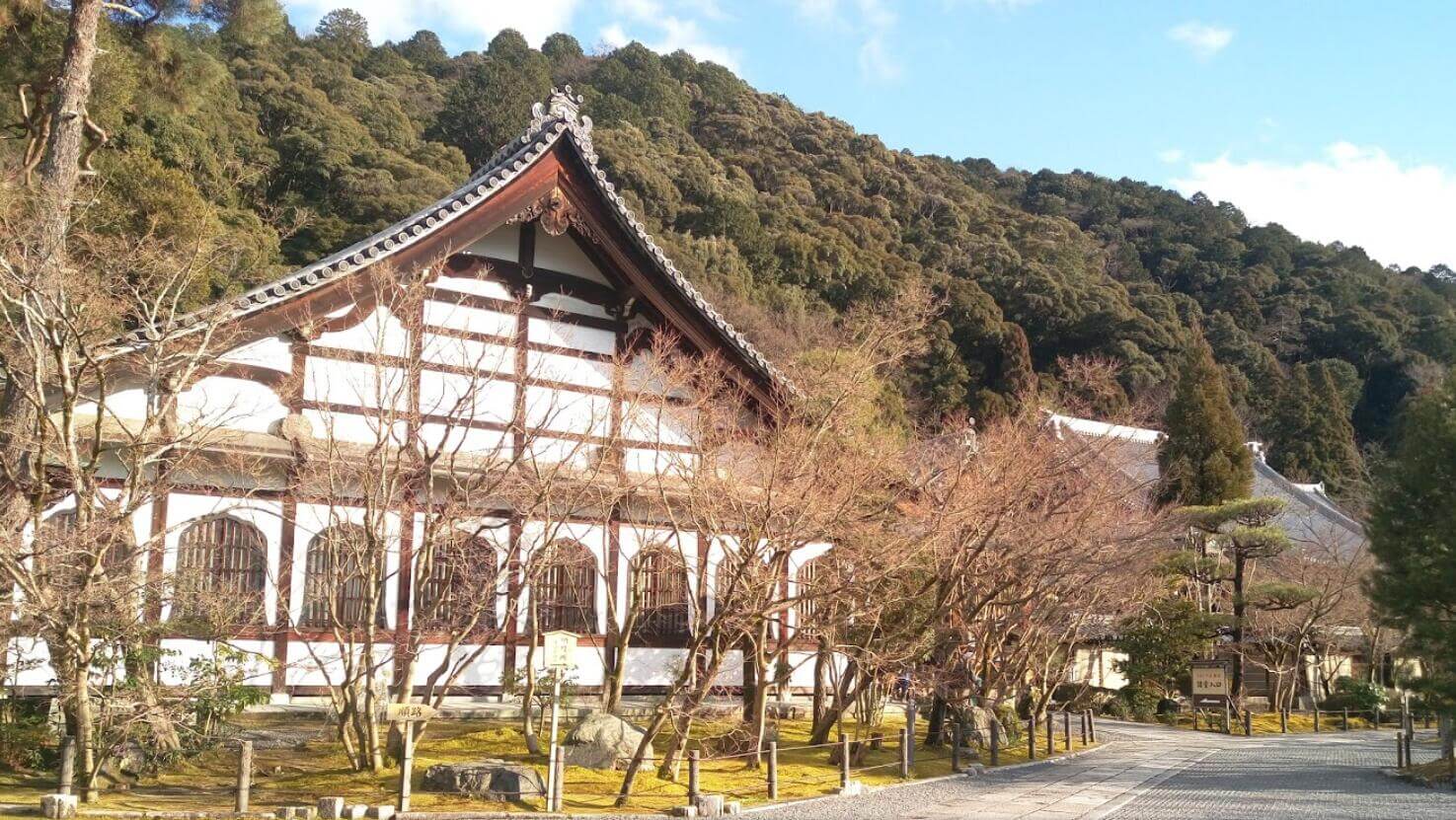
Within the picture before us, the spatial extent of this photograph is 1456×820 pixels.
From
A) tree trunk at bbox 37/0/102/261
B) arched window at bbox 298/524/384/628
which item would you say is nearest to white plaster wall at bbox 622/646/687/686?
arched window at bbox 298/524/384/628

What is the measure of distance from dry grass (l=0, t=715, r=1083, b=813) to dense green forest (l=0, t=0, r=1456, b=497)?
1582 cm

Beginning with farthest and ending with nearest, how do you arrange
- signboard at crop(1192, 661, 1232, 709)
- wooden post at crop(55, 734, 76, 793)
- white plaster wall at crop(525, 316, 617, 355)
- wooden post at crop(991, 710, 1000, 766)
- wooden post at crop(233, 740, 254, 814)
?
signboard at crop(1192, 661, 1232, 709), white plaster wall at crop(525, 316, 617, 355), wooden post at crop(991, 710, 1000, 766), wooden post at crop(233, 740, 254, 814), wooden post at crop(55, 734, 76, 793)

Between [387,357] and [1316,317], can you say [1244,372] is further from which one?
[387,357]

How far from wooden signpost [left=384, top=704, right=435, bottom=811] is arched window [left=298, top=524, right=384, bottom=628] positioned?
115 cm

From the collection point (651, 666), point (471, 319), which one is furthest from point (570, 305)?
point (651, 666)

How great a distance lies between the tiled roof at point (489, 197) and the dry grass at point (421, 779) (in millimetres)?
5408

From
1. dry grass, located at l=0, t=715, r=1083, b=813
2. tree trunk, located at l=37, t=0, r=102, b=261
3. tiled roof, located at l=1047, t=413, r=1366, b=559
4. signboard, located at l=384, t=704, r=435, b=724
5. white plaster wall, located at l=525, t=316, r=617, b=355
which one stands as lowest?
dry grass, located at l=0, t=715, r=1083, b=813

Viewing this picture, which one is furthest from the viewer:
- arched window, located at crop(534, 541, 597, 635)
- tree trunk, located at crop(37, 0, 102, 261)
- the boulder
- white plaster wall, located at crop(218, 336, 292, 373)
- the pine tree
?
the pine tree

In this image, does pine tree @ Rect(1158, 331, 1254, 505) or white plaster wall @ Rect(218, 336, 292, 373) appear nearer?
white plaster wall @ Rect(218, 336, 292, 373)

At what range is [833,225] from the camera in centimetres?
6850

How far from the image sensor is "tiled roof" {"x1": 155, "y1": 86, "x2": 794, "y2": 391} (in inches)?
582

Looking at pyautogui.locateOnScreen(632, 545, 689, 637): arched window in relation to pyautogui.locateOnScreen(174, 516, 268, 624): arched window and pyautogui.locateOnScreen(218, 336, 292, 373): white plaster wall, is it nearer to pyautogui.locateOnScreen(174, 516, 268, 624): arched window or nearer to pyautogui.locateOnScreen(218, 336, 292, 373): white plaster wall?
pyautogui.locateOnScreen(174, 516, 268, 624): arched window

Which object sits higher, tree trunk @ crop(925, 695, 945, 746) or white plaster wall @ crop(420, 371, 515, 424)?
white plaster wall @ crop(420, 371, 515, 424)

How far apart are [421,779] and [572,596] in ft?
17.7
